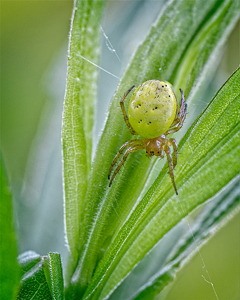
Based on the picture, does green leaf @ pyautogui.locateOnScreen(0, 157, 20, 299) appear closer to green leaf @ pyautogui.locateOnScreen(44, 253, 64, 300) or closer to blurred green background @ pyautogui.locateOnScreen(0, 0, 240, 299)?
green leaf @ pyautogui.locateOnScreen(44, 253, 64, 300)

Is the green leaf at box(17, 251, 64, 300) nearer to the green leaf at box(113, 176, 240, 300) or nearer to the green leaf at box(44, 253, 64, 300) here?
the green leaf at box(44, 253, 64, 300)

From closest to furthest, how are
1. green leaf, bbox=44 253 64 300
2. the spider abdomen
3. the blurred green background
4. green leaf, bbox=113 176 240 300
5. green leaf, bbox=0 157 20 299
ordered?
green leaf, bbox=0 157 20 299, green leaf, bbox=44 253 64 300, green leaf, bbox=113 176 240 300, the blurred green background, the spider abdomen

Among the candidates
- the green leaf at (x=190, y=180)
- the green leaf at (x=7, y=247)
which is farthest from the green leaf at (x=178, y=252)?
the green leaf at (x=7, y=247)

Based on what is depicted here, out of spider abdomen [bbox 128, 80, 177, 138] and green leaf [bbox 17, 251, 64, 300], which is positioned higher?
spider abdomen [bbox 128, 80, 177, 138]

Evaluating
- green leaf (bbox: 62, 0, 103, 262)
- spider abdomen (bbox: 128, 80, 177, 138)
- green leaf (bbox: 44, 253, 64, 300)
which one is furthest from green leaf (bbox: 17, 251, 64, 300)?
spider abdomen (bbox: 128, 80, 177, 138)

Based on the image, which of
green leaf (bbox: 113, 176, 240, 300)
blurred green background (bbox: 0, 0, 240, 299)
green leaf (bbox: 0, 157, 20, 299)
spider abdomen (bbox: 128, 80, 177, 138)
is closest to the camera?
green leaf (bbox: 0, 157, 20, 299)

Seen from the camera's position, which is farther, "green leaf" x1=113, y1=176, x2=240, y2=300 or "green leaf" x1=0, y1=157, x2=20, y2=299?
"green leaf" x1=113, y1=176, x2=240, y2=300

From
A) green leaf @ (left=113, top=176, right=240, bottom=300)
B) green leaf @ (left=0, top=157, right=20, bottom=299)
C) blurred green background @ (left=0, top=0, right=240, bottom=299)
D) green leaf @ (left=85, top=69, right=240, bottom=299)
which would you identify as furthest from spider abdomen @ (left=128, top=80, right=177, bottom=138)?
green leaf @ (left=0, top=157, right=20, bottom=299)
